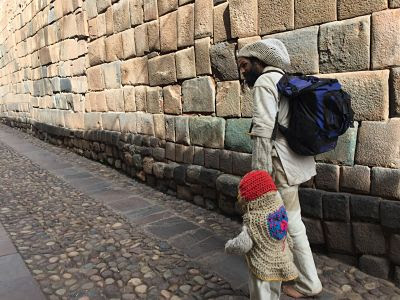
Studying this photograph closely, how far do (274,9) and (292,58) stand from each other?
0.49m

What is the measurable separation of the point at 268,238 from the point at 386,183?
1119mm

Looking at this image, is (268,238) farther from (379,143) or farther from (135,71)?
(135,71)

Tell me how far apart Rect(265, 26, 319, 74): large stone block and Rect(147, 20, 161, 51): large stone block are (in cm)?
212

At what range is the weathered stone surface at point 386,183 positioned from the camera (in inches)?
96.3

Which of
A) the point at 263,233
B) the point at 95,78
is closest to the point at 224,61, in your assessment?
the point at 263,233

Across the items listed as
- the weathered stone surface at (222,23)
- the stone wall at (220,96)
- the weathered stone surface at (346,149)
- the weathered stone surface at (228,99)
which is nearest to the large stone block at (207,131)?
the stone wall at (220,96)

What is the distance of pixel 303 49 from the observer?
9.45ft

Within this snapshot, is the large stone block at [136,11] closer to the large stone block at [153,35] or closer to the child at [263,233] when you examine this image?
the large stone block at [153,35]

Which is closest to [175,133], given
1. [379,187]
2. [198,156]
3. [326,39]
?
[198,156]

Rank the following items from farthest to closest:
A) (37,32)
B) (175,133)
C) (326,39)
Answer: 1. (37,32)
2. (175,133)
3. (326,39)

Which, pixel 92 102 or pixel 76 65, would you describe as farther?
pixel 76 65

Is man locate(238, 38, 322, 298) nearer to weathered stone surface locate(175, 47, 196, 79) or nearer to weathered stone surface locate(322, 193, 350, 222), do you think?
weathered stone surface locate(322, 193, 350, 222)

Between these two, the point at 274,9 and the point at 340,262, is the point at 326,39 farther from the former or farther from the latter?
the point at 340,262

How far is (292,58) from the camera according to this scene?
296 cm
